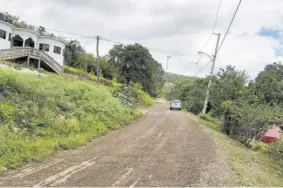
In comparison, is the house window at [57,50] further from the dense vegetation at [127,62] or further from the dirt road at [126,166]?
the dirt road at [126,166]

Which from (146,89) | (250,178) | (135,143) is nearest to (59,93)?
(135,143)

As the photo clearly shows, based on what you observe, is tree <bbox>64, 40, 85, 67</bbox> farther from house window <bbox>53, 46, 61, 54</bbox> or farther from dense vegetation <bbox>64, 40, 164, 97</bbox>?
house window <bbox>53, 46, 61, 54</bbox>

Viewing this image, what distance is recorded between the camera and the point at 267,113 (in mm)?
18438

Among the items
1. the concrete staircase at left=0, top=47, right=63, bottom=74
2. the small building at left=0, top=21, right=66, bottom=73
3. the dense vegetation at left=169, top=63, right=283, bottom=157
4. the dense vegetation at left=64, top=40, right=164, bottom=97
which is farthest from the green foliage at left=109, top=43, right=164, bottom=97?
the dense vegetation at left=169, top=63, right=283, bottom=157

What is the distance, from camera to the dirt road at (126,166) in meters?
6.98

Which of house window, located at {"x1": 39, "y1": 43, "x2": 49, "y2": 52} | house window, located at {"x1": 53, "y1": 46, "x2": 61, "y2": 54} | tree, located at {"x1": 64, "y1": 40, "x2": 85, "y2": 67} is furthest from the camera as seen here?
tree, located at {"x1": 64, "y1": 40, "x2": 85, "y2": 67}

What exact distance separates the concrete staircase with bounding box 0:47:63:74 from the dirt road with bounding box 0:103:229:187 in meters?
21.2

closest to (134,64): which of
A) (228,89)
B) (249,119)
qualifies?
(228,89)

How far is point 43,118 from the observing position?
11281 mm

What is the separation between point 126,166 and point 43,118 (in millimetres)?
4456

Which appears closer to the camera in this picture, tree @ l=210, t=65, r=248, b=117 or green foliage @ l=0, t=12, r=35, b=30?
tree @ l=210, t=65, r=248, b=117

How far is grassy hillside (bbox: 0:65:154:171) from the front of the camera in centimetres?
884

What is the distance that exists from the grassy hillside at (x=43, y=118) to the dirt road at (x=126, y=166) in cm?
54

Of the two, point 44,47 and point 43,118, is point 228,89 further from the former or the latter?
point 44,47
